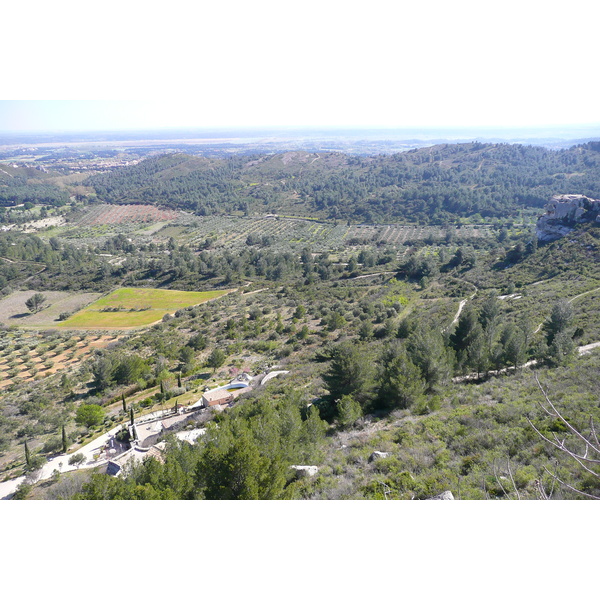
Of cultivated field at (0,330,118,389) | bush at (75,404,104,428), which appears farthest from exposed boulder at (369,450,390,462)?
cultivated field at (0,330,118,389)

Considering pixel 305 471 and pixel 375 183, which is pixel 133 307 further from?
pixel 375 183

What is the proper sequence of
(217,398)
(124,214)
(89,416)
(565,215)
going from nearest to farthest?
1. (217,398)
2. (89,416)
3. (565,215)
4. (124,214)

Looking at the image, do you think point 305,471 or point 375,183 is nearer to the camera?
point 305,471

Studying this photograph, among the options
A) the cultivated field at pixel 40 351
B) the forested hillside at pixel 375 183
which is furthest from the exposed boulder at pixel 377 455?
the forested hillside at pixel 375 183

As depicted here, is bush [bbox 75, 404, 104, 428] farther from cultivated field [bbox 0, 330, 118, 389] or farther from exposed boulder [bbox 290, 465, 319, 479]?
exposed boulder [bbox 290, 465, 319, 479]

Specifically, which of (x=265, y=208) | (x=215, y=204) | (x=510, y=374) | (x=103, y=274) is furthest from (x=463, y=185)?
(x=510, y=374)

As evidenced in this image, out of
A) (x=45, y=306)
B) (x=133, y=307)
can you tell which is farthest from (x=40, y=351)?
(x=45, y=306)
